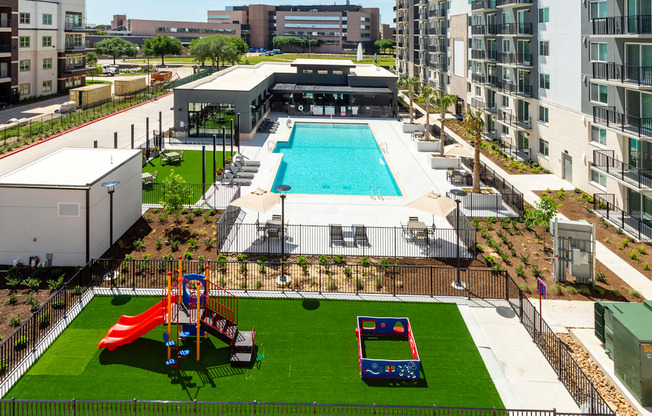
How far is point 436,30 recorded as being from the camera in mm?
70500

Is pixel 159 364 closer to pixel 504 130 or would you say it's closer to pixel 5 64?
pixel 504 130

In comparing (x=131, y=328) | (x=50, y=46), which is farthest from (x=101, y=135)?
(x=131, y=328)

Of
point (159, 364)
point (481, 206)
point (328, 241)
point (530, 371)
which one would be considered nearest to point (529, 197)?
point (481, 206)

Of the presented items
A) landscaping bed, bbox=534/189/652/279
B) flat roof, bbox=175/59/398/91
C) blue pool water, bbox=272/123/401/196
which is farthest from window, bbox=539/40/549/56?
flat roof, bbox=175/59/398/91

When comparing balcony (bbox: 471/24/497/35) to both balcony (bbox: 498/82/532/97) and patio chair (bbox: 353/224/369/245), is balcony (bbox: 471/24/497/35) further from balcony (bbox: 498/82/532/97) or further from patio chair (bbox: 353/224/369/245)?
patio chair (bbox: 353/224/369/245)

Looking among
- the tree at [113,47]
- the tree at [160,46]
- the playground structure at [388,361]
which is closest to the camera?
the playground structure at [388,361]

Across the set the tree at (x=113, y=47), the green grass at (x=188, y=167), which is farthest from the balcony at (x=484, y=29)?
the tree at (x=113, y=47)

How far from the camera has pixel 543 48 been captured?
3734cm

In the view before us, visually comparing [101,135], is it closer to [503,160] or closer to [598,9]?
[503,160]

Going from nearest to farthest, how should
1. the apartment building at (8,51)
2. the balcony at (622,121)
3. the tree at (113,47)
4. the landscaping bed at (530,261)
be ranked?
the landscaping bed at (530,261)
the balcony at (622,121)
the apartment building at (8,51)
the tree at (113,47)

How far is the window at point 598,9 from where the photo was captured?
93.3 feet

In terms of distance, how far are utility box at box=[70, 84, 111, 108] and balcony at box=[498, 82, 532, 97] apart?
164ft

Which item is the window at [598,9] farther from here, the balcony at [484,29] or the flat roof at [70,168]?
the flat roof at [70,168]

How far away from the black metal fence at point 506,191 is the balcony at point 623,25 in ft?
32.6
